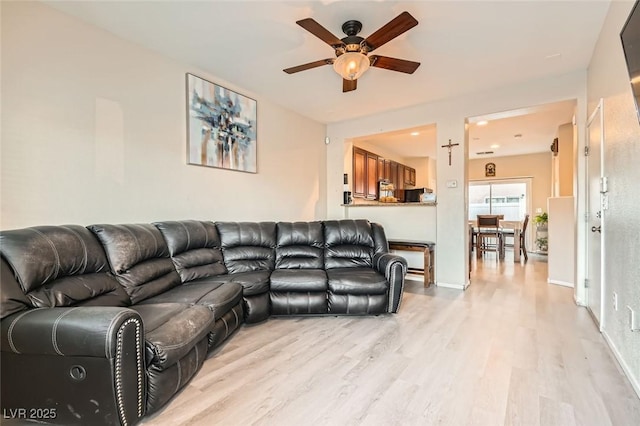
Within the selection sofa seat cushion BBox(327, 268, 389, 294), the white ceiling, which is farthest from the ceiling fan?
sofa seat cushion BBox(327, 268, 389, 294)

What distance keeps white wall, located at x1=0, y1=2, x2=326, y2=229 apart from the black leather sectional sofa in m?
0.43

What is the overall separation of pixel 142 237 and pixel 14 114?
117 centimetres

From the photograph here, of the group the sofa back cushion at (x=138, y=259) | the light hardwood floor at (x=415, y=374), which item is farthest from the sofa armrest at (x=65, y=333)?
the sofa back cushion at (x=138, y=259)

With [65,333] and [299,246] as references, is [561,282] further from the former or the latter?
[65,333]

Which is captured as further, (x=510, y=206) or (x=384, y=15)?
(x=510, y=206)

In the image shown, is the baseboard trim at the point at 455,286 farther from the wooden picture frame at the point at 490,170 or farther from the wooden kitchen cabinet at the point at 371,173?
the wooden picture frame at the point at 490,170

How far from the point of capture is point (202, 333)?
175 centimetres

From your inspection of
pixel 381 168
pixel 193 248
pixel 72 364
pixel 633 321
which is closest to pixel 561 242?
pixel 633 321

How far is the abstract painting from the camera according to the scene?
Result: 10.4 ft

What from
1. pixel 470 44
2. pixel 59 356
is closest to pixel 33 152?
pixel 59 356

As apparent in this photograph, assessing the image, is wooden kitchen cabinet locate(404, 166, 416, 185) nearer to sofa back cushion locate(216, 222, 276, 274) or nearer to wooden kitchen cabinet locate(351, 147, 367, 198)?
wooden kitchen cabinet locate(351, 147, 367, 198)

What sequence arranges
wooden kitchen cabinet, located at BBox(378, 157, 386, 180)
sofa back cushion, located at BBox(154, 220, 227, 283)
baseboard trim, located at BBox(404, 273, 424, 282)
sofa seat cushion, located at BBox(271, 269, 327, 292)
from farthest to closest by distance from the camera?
1. wooden kitchen cabinet, located at BBox(378, 157, 386, 180)
2. baseboard trim, located at BBox(404, 273, 424, 282)
3. sofa seat cushion, located at BBox(271, 269, 327, 292)
4. sofa back cushion, located at BBox(154, 220, 227, 283)

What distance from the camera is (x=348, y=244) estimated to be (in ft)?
11.7

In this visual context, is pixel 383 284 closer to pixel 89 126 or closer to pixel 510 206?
pixel 89 126
